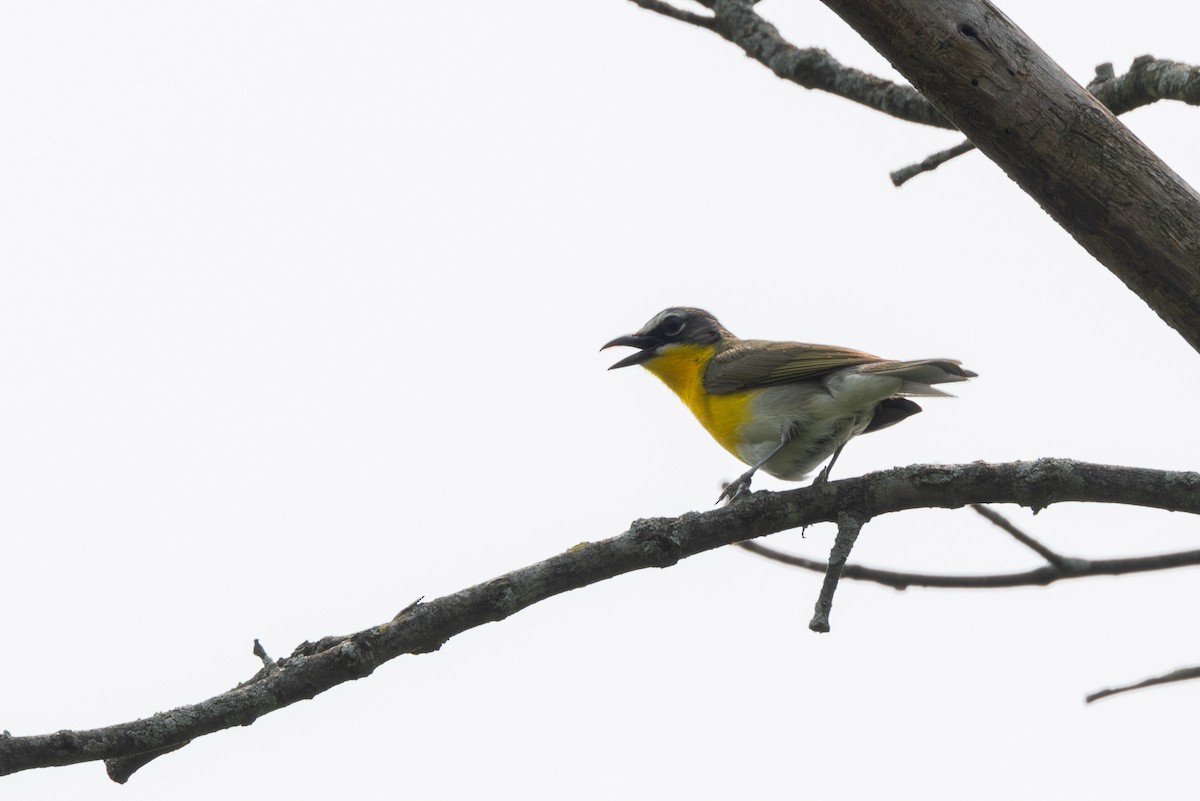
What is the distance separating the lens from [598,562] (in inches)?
157

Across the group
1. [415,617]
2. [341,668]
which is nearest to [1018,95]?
[415,617]

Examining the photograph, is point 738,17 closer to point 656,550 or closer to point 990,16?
point 990,16

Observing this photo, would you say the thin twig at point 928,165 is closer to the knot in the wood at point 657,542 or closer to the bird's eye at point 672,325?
the knot in the wood at point 657,542

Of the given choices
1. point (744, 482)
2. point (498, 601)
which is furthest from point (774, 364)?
point (498, 601)

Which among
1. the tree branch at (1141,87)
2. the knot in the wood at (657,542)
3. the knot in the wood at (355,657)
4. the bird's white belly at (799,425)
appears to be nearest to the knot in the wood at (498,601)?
the knot in the wood at (355,657)

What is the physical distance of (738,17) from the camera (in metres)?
6.58

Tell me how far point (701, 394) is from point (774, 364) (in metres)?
0.65

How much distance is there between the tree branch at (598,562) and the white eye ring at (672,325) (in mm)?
4866

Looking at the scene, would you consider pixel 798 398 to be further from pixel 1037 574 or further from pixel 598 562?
pixel 598 562

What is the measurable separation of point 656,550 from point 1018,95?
5.98 ft

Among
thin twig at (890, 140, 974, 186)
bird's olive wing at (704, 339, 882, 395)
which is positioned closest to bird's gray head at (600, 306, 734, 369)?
bird's olive wing at (704, 339, 882, 395)

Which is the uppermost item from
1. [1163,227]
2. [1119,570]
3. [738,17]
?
[738,17]

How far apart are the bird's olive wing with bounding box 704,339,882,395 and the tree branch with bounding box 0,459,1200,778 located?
128 inches

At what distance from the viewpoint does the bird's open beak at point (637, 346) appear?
9.20 meters
